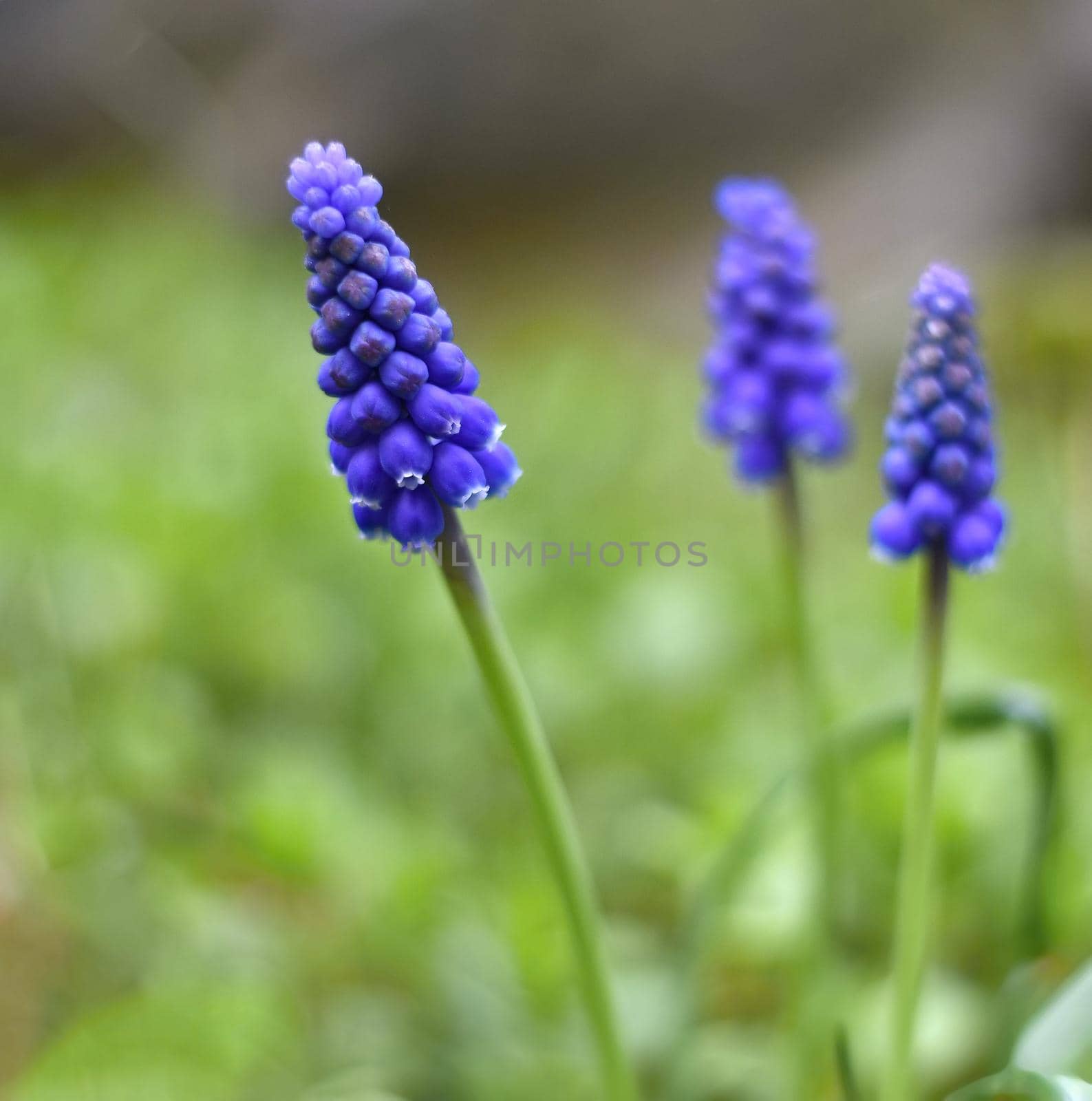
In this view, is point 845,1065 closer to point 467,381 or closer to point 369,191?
point 467,381

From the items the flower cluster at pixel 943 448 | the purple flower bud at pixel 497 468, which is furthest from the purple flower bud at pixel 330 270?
the flower cluster at pixel 943 448

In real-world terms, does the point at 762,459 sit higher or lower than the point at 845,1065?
higher

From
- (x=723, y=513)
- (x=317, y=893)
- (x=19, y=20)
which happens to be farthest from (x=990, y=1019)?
(x=19, y=20)

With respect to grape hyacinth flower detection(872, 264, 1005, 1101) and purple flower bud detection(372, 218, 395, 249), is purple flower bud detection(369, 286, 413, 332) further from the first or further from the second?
grape hyacinth flower detection(872, 264, 1005, 1101)

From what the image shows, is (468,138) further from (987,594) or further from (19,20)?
(987,594)

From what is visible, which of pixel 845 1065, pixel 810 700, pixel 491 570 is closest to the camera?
pixel 845 1065

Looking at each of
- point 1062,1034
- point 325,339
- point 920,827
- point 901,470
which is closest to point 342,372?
point 325,339

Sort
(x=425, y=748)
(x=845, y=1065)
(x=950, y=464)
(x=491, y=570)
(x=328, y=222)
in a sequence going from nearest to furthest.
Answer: (x=328, y=222), (x=950, y=464), (x=845, y=1065), (x=425, y=748), (x=491, y=570)
